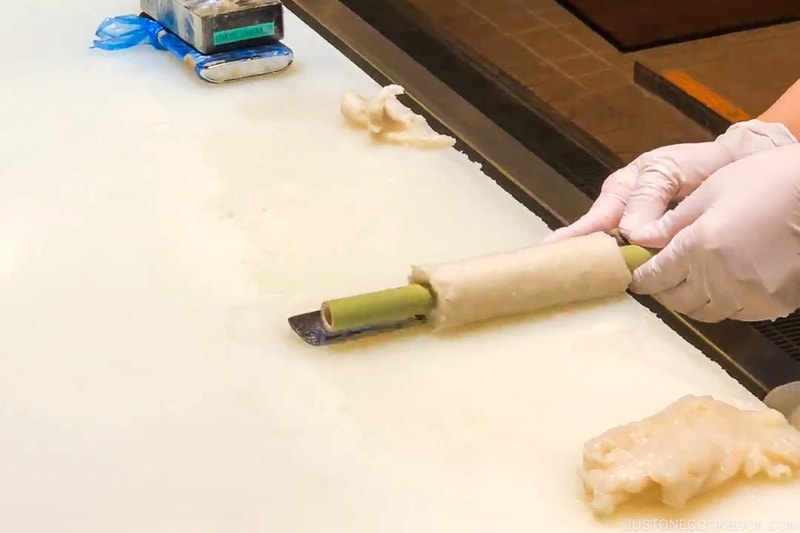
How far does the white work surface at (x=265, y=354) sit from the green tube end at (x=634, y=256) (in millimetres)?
47

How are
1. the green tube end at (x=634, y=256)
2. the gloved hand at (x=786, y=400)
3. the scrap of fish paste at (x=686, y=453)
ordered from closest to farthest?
the scrap of fish paste at (x=686, y=453)
the gloved hand at (x=786, y=400)
the green tube end at (x=634, y=256)

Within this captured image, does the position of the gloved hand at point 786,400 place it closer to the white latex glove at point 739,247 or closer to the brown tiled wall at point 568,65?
the white latex glove at point 739,247

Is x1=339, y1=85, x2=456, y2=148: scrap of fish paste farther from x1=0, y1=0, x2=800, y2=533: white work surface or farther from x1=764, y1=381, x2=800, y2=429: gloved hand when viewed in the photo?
x1=764, y1=381, x2=800, y2=429: gloved hand

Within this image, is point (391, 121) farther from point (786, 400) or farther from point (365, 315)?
point (786, 400)

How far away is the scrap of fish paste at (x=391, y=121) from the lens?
1.35m

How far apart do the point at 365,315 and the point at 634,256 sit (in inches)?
12.1

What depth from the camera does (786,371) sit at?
1.00 m

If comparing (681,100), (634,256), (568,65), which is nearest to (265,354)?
(634,256)

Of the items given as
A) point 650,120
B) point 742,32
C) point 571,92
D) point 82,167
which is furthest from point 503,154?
point 742,32

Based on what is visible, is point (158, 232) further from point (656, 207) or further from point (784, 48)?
point (784, 48)

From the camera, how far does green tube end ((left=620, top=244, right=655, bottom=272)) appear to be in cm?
107

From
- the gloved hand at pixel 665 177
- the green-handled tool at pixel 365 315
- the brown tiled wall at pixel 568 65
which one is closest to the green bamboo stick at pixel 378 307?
the green-handled tool at pixel 365 315

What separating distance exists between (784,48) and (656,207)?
1652 mm

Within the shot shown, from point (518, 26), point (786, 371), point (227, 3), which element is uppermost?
point (227, 3)
